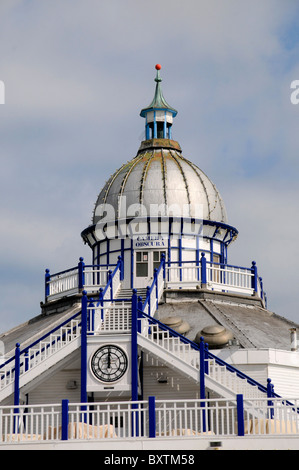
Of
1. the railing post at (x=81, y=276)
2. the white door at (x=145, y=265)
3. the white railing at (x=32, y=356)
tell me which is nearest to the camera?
the white railing at (x=32, y=356)

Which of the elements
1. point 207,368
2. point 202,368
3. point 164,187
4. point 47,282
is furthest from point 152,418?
point 164,187

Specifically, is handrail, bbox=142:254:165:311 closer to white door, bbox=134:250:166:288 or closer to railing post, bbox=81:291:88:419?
white door, bbox=134:250:166:288

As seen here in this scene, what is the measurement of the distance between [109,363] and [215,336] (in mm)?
4591

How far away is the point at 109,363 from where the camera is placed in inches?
1201

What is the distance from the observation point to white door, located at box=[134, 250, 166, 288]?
4109cm

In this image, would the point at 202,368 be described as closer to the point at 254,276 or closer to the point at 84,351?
the point at 84,351

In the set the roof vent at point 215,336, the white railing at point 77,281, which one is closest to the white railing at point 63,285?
the white railing at point 77,281

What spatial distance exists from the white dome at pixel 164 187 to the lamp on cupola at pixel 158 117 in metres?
1.44

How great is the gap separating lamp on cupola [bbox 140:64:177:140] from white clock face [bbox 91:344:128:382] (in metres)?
18.0

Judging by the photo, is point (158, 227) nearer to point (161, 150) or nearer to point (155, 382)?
point (161, 150)

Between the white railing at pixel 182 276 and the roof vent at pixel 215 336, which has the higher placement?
the white railing at pixel 182 276

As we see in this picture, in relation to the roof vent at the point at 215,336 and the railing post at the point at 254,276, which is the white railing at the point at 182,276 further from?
the roof vent at the point at 215,336

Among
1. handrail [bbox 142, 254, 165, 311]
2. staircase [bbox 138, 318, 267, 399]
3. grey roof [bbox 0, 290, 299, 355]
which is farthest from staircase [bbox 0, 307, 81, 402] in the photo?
grey roof [bbox 0, 290, 299, 355]

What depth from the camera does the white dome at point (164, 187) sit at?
43.2 meters
